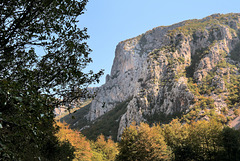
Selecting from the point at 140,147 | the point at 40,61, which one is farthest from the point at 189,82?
the point at 40,61

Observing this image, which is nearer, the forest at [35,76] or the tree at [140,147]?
the forest at [35,76]

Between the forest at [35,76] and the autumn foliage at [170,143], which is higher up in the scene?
the forest at [35,76]

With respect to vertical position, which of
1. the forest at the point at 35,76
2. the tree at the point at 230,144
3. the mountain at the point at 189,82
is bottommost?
the tree at the point at 230,144

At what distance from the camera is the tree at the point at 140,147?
82.8ft

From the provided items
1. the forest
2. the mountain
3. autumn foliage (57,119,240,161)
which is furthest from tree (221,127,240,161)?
the mountain

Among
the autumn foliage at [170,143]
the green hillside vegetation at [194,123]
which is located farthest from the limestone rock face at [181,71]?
the autumn foliage at [170,143]

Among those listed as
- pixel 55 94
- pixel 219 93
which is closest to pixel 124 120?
pixel 219 93

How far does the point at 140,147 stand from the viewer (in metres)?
26.0

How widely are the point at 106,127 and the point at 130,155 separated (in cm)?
10484

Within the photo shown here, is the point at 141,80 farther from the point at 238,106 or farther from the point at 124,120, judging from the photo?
the point at 238,106

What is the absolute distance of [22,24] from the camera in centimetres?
584

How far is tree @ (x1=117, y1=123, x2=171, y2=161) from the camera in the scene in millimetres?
25250

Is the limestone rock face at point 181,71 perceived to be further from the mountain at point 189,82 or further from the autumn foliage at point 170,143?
the autumn foliage at point 170,143

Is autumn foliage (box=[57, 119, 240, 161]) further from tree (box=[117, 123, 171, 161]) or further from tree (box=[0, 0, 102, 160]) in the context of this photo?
tree (box=[0, 0, 102, 160])
